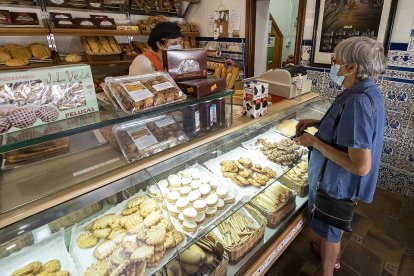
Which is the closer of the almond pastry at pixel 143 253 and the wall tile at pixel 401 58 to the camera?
the almond pastry at pixel 143 253

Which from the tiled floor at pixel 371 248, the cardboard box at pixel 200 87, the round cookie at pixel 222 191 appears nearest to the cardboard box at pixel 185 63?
the cardboard box at pixel 200 87

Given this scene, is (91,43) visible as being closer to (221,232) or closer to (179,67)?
(179,67)

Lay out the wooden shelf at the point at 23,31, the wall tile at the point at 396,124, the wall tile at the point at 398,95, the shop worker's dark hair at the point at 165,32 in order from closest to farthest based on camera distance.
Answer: the shop worker's dark hair at the point at 165,32
the wall tile at the point at 398,95
the wall tile at the point at 396,124
the wooden shelf at the point at 23,31

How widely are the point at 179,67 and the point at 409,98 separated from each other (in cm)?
258

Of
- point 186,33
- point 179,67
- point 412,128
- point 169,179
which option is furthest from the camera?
point 186,33

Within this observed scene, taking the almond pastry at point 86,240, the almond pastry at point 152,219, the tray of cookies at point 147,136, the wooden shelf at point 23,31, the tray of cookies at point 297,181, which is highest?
the wooden shelf at point 23,31

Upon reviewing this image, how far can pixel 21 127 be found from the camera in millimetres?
919

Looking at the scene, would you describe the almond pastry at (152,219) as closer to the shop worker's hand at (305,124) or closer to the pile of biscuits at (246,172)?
the pile of biscuits at (246,172)

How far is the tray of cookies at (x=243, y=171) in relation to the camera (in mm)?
1719

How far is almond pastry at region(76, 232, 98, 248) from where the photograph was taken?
1.22 metres

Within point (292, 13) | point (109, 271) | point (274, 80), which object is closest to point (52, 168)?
point (109, 271)

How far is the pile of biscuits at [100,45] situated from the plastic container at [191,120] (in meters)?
2.52

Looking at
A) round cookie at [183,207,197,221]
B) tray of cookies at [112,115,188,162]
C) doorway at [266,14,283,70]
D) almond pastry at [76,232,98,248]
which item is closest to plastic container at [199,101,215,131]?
tray of cookies at [112,115,188,162]

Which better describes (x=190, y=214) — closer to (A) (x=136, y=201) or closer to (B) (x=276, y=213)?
(A) (x=136, y=201)
